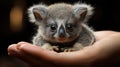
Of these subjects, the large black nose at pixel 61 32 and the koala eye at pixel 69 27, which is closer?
the large black nose at pixel 61 32

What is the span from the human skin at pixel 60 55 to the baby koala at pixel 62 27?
286 mm

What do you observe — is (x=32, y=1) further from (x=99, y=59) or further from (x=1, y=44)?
(x=99, y=59)

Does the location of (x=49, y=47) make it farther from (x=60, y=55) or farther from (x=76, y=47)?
(x=60, y=55)

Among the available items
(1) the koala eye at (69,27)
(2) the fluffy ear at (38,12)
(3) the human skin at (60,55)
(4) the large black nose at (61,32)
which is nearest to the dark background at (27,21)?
(2) the fluffy ear at (38,12)

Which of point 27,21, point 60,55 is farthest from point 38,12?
point 27,21

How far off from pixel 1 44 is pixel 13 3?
486 millimetres

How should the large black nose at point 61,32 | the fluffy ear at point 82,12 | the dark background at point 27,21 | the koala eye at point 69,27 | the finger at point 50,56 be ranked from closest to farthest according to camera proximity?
the finger at point 50,56
the large black nose at point 61,32
the koala eye at point 69,27
the fluffy ear at point 82,12
the dark background at point 27,21

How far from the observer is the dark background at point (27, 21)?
13.9ft

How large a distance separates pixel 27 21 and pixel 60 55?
230cm

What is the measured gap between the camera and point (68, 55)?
85.7 inches

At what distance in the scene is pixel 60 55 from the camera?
215cm

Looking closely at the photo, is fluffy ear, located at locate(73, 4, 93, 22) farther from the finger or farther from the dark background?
the dark background

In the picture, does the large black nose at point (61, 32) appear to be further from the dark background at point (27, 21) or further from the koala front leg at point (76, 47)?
the dark background at point (27, 21)

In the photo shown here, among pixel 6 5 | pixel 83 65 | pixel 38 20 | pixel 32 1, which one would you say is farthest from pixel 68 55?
pixel 6 5
